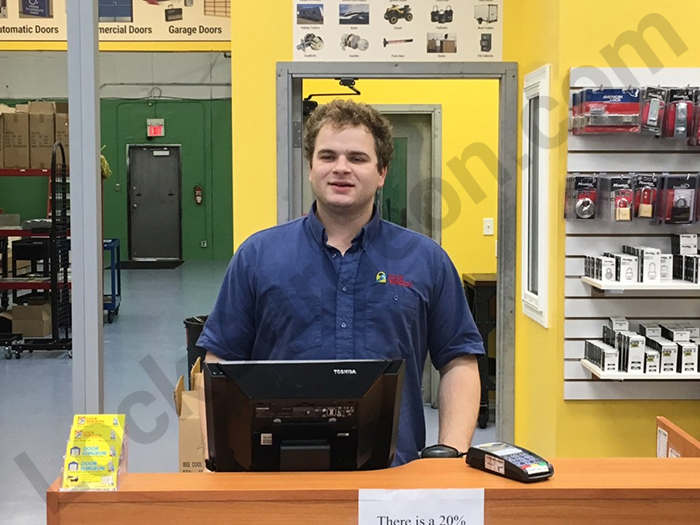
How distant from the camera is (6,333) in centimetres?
922

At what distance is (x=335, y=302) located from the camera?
8.07 feet

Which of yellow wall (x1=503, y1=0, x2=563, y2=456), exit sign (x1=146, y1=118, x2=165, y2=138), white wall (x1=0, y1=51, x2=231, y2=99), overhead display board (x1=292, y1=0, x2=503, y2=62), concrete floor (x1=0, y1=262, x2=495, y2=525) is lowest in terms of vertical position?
concrete floor (x1=0, y1=262, x2=495, y2=525)

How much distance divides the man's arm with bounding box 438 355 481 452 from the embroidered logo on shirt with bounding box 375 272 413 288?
295 millimetres

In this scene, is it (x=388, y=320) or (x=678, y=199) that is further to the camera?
(x=678, y=199)

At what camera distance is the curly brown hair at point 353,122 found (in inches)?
93.5

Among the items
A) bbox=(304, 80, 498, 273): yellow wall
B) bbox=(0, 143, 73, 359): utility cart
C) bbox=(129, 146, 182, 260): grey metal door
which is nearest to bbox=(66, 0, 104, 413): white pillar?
bbox=(304, 80, 498, 273): yellow wall

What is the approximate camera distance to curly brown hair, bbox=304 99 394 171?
2.38m

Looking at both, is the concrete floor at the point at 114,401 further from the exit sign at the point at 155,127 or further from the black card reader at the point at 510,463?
the exit sign at the point at 155,127

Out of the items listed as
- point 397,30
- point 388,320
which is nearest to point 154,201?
point 397,30

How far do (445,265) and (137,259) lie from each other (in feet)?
49.1

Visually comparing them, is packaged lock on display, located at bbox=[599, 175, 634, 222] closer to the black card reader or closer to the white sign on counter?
the black card reader

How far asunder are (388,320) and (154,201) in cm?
1482

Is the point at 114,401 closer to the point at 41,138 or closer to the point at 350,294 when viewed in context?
the point at 41,138

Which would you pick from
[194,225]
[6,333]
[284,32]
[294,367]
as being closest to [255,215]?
[284,32]
